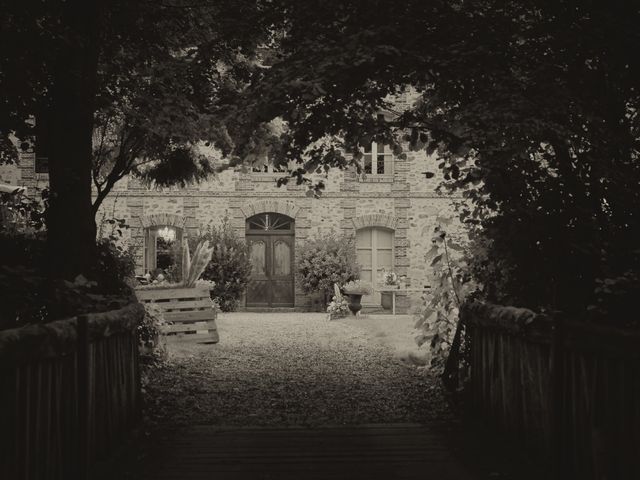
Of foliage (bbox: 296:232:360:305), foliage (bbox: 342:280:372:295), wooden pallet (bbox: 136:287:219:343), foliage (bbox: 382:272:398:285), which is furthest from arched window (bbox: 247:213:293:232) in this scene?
wooden pallet (bbox: 136:287:219:343)

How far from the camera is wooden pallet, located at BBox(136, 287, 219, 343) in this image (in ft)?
38.8

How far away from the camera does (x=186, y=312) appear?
39.3 feet

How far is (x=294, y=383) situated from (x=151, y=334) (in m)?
1.98

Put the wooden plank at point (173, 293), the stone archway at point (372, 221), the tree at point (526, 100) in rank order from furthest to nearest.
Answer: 1. the stone archway at point (372, 221)
2. the wooden plank at point (173, 293)
3. the tree at point (526, 100)

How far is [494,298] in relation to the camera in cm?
638

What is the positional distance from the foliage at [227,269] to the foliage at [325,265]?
1523 mm

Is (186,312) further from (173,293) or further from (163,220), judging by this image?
(163,220)

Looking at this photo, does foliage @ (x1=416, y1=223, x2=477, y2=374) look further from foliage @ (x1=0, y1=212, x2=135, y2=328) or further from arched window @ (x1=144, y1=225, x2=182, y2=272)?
arched window @ (x1=144, y1=225, x2=182, y2=272)

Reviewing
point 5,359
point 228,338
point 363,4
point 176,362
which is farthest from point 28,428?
point 228,338

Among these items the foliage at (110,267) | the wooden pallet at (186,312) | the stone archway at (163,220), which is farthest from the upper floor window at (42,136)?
the stone archway at (163,220)

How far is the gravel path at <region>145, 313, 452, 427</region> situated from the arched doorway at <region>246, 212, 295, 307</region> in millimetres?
7746

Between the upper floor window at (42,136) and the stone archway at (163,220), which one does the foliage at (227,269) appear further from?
the upper floor window at (42,136)

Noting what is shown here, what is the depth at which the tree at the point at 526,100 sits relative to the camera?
16.1 ft

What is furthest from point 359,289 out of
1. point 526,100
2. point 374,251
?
point 526,100
